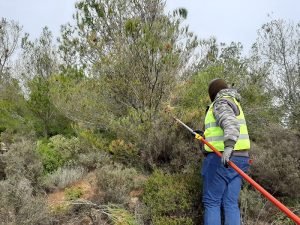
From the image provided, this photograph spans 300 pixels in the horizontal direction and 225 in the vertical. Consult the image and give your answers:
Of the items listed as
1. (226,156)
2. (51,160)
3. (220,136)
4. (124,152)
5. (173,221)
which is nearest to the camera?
(226,156)

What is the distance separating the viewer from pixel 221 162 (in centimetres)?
417

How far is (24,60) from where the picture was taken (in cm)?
1881

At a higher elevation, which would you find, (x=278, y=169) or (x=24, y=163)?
(x=278, y=169)

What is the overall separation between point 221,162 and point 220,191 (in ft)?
1.15

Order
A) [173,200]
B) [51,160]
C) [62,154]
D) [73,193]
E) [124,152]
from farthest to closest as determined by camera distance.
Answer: [62,154]
[51,160]
[124,152]
[73,193]
[173,200]

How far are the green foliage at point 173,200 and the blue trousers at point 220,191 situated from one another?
45cm

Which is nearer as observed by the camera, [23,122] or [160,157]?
[160,157]

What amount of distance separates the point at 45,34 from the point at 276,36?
10.9 metres

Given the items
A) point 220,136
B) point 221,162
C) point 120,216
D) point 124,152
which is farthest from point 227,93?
point 124,152

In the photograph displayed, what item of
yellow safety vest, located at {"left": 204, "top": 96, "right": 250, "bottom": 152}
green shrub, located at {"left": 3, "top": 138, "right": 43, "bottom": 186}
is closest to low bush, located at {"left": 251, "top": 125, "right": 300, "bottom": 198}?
yellow safety vest, located at {"left": 204, "top": 96, "right": 250, "bottom": 152}

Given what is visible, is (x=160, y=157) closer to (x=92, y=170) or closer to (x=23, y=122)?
→ (x=92, y=170)

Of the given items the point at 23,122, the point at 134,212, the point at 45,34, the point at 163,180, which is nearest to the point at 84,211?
the point at 134,212

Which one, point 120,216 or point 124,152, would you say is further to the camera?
point 124,152

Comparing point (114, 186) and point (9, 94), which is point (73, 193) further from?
point (9, 94)
